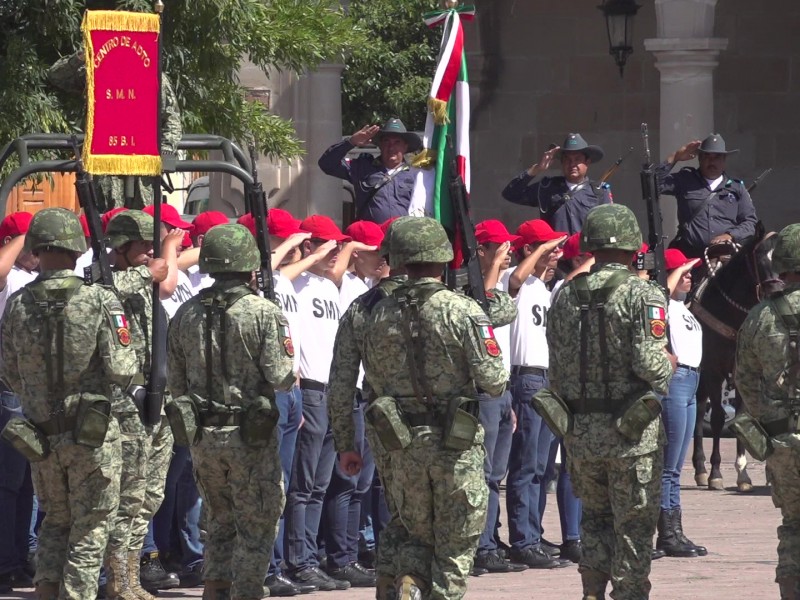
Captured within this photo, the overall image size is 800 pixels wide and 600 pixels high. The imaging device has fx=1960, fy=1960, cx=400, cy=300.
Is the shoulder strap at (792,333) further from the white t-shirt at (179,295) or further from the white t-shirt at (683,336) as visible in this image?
the white t-shirt at (179,295)

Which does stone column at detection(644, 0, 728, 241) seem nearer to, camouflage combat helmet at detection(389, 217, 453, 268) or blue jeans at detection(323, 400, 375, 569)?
blue jeans at detection(323, 400, 375, 569)

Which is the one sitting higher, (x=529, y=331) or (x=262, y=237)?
(x=262, y=237)

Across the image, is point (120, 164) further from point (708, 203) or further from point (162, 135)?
point (708, 203)

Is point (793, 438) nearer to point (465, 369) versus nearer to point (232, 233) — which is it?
point (465, 369)

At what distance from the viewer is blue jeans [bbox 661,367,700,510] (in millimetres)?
11969

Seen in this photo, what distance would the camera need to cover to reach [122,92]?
33.3 ft

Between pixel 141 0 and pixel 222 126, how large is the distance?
5.61 ft

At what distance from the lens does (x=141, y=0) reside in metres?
14.5

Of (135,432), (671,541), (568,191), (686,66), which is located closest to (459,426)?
(135,432)

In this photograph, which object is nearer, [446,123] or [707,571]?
[446,123]

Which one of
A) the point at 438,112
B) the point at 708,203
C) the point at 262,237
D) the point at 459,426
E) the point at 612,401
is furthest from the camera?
the point at 708,203

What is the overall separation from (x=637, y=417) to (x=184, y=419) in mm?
2130

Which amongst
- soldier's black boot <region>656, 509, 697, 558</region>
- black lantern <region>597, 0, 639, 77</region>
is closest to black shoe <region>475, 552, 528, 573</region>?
soldier's black boot <region>656, 509, 697, 558</region>

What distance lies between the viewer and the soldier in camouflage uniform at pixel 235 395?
9203mm
